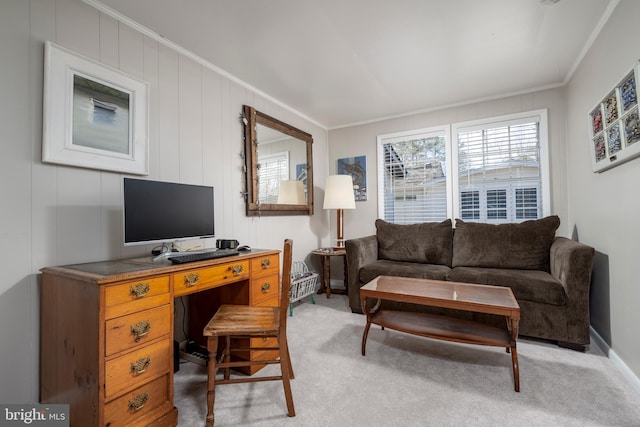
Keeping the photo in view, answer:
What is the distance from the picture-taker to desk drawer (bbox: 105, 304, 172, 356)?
48.2 inches

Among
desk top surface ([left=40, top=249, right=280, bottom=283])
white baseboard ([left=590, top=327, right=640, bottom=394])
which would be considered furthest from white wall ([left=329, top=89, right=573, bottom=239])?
desk top surface ([left=40, top=249, right=280, bottom=283])

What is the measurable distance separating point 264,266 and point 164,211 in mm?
762

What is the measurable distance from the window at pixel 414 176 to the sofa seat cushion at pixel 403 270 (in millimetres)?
971

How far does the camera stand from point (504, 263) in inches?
108

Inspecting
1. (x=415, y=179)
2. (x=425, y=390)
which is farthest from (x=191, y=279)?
(x=415, y=179)

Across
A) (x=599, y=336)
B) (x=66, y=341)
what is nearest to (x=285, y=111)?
(x=66, y=341)

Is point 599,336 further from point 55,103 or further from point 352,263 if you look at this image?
point 55,103

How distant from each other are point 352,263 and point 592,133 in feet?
7.60

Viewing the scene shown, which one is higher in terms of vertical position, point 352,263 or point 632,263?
point 632,263

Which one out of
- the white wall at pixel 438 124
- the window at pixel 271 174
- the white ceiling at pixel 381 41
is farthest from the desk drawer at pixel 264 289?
the white wall at pixel 438 124

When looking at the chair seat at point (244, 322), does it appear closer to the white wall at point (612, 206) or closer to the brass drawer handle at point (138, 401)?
the brass drawer handle at point (138, 401)

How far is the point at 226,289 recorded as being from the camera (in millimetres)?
2045

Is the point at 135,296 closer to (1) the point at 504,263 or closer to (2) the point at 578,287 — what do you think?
(2) the point at 578,287

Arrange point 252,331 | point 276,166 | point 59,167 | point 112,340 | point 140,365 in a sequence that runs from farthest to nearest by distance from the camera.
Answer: point 276,166
point 59,167
point 252,331
point 140,365
point 112,340
